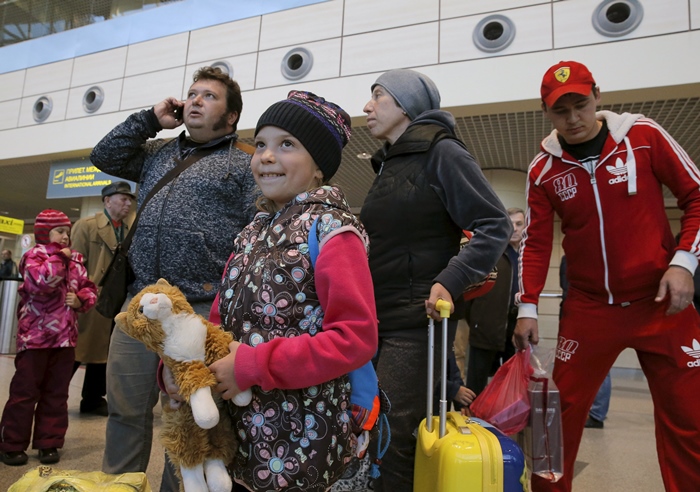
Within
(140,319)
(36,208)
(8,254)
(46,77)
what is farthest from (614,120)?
(36,208)

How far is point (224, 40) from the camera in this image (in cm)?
637

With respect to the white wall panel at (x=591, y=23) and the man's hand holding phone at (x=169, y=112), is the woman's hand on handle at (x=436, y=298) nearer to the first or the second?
the man's hand holding phone at (x=169, y=112)

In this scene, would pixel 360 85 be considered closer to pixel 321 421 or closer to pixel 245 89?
pixel 245 89

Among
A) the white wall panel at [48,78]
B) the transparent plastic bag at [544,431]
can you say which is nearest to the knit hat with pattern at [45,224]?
the transparent plastic bag at [544,431]

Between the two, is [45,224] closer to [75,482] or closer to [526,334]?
[75,482]

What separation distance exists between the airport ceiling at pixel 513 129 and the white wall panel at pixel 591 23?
0.53 m

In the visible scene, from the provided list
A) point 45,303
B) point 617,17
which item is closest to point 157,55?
point 45,303

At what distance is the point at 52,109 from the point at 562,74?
7950mm

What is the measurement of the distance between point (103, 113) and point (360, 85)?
3.92m

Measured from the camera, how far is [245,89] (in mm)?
6156

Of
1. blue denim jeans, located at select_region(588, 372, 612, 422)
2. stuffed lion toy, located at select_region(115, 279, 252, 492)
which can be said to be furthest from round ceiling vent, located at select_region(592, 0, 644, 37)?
stuffed lion toy, located at select_region(115, 279, 252, 492)

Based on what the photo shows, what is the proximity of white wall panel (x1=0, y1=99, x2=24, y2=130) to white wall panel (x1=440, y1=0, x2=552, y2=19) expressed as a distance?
6.82m

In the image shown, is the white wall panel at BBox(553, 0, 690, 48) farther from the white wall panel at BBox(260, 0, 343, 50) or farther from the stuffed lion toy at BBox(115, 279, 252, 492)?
the stuffed lion toy at BBox(115, 279, 252, 492)

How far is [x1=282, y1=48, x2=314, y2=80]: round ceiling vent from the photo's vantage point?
5812 millimetres
